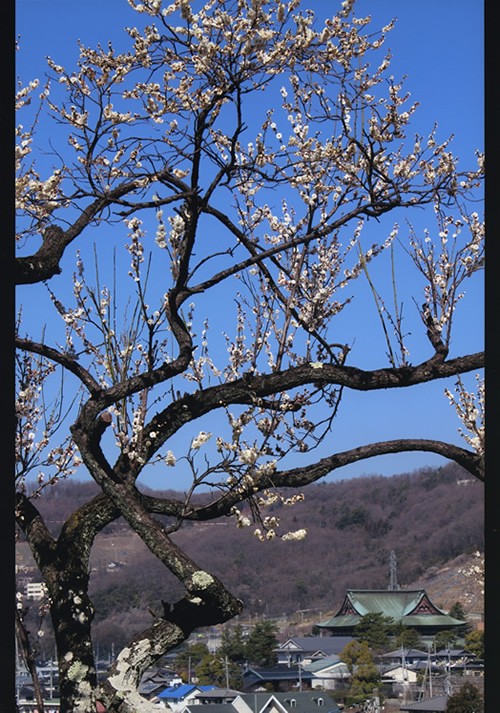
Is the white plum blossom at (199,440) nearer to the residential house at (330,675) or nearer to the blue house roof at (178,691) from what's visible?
the blue house roof at (178,691)

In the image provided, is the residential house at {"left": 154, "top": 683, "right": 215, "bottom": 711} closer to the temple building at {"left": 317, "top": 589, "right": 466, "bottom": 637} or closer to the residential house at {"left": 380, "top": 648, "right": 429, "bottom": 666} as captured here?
the residential house at {"left": 380, "top": 648, "right": 429, "bottom": 666}

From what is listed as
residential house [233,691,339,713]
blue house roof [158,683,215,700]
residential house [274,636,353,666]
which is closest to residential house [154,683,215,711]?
blue house roof [158,683,215,700]

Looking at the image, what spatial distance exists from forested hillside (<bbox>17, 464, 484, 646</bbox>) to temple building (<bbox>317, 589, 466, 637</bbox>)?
143 cm

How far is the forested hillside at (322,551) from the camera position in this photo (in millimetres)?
26078

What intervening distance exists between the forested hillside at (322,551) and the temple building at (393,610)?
1.43 m

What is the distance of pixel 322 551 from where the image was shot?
125ft

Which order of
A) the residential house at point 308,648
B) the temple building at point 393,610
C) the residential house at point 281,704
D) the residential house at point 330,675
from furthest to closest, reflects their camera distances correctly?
the temple building at point 393,610 < the residential house at point 308,648 < the residential house at point 330,675 < the residential house at point 281,704

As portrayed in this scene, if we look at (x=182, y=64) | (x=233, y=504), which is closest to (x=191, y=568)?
(x=233, y=504)

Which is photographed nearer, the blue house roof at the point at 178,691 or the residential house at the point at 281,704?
the residential house at the point at 281,704

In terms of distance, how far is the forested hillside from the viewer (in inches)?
1027

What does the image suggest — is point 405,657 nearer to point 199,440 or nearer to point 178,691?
point 178,691

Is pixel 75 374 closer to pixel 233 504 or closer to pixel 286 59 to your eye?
pixel 233 504

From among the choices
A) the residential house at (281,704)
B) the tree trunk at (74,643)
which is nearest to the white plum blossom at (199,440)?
the tree trunk at (74,643)
